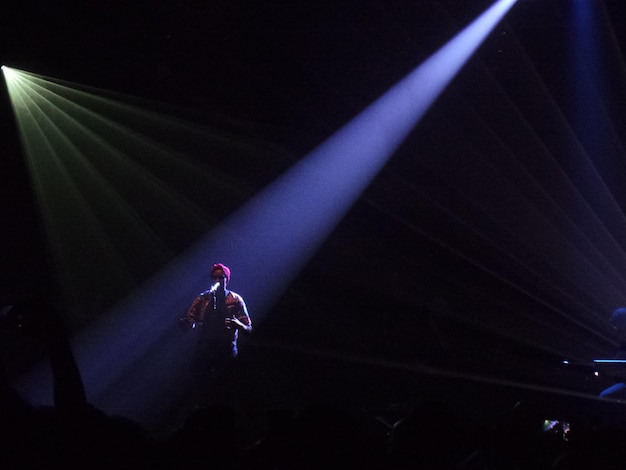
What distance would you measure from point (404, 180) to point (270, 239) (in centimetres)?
251

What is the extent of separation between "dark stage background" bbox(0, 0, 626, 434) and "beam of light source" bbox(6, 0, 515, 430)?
21 centimetres

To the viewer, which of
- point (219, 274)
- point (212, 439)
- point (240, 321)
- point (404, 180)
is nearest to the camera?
point (212, 439)

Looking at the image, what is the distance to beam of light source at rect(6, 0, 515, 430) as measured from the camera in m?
8.29

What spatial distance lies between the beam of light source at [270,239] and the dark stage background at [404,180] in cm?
21

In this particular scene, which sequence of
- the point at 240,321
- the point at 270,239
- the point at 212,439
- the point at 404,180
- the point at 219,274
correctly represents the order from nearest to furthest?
1. the point at 212,439
2. the point at 240,321
3. the point at 219,274
4. the point at 404,180
5. the point at 270,239

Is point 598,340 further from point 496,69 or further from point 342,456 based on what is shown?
point 342,456

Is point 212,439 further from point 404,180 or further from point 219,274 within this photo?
point 404,180

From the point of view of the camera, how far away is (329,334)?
10109 mm

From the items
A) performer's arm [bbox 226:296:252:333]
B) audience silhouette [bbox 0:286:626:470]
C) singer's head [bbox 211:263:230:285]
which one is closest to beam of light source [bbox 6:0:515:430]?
performer's arm [bbox 226:296:252:333]

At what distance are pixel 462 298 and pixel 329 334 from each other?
7.82ft

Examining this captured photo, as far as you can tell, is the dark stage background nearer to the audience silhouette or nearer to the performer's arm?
the performer's arm

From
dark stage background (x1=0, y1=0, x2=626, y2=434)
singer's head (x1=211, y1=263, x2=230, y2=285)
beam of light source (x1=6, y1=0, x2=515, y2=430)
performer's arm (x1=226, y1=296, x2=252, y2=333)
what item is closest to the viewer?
performer's arm (x1=226, y1=296, x2=252, y2=333)

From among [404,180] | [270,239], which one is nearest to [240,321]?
[270,239]

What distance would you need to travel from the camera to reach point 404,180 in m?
9.88
